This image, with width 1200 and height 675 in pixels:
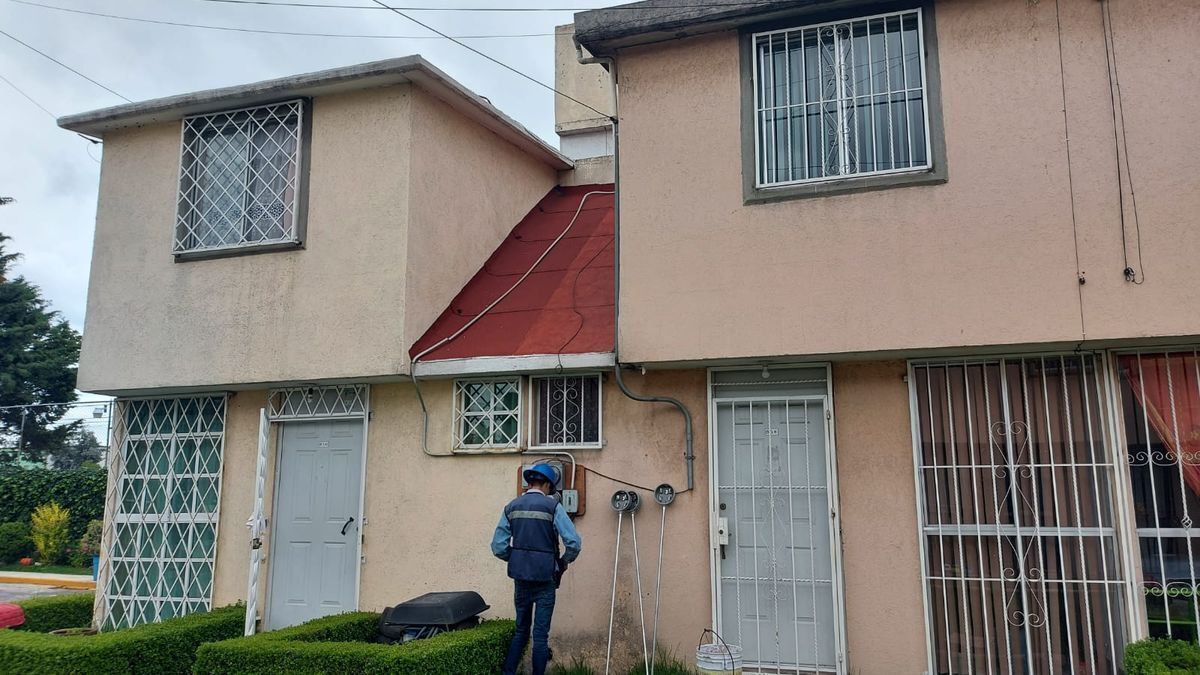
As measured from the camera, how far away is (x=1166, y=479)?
Answer: 6758mm

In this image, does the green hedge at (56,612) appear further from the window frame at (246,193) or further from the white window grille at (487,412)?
the white window grille at (487,412)

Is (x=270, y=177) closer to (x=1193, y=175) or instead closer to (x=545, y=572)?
(x=545, y=572)

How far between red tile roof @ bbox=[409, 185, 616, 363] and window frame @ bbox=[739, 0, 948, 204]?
6.52 feet

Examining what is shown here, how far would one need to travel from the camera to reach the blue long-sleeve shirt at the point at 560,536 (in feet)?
23.7

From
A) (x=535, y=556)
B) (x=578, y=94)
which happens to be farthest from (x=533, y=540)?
(x=578, y=94)

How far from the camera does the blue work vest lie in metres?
7.20

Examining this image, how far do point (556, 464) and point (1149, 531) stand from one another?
4.71 metres

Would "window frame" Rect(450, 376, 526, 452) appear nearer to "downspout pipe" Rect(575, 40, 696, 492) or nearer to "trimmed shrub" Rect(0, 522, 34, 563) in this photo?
"downspout pipe" Rect(575, 40, 696, 492)

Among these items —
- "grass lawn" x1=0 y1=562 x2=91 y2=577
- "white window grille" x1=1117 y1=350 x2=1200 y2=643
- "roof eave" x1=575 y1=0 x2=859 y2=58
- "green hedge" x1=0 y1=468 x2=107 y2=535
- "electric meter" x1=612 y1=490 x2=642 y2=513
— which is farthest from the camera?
"green hedge" x1=0 y1=468 x2=107 y2=535

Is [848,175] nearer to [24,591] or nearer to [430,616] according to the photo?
[430,616]

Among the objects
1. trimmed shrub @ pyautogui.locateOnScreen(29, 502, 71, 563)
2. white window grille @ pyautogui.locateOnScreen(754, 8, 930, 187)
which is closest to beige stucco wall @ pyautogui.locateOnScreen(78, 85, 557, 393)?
white window grille @ pyautogui.locateOnScreen(754, 8, 930, 187)

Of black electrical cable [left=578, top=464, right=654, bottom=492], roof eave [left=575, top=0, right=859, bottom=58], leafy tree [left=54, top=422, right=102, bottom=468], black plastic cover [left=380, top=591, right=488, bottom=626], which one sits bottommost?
black plastic cover [left=380, top=591, right=488, bottom=626]

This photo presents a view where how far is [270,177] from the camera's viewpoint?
9.61 m

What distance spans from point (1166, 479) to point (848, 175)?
3264 millimetres
